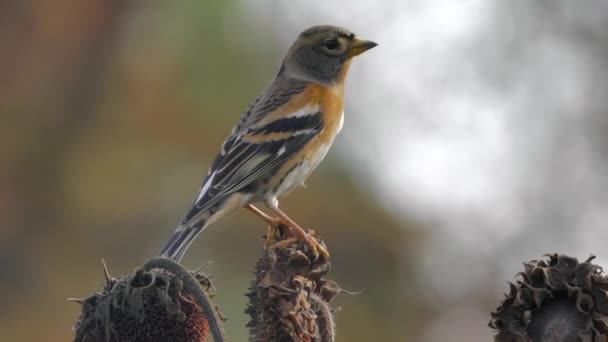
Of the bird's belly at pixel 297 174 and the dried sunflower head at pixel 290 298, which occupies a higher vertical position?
the bird's belly at pixel 297 174

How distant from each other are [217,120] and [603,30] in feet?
15.0

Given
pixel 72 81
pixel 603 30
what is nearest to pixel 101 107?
pixel 72 81

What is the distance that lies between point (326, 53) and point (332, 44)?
65 millimetres

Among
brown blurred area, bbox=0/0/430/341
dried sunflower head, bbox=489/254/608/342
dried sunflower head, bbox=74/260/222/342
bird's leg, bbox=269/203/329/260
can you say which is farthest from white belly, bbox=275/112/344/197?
brown blurred area, bbox=0/0/430/341

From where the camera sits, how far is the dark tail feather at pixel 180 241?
6316 mm

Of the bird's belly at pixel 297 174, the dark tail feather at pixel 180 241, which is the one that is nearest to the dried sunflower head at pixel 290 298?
the dark tail feather at pixel 180 241

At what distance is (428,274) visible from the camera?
13430mm

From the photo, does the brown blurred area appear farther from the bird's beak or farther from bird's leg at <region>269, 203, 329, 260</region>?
bird's leg at <region>269, 203, 329, 260</region>

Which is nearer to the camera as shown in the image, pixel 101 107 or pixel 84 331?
pixel 84 331

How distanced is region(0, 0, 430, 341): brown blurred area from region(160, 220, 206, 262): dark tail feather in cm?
476

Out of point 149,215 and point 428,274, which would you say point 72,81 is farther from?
point 428,274

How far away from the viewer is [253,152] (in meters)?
7.29

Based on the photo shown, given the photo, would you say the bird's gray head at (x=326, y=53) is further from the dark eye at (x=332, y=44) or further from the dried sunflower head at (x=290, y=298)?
the dried sunflower head at (x=290, y=298)

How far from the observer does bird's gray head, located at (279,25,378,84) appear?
8.07 m
